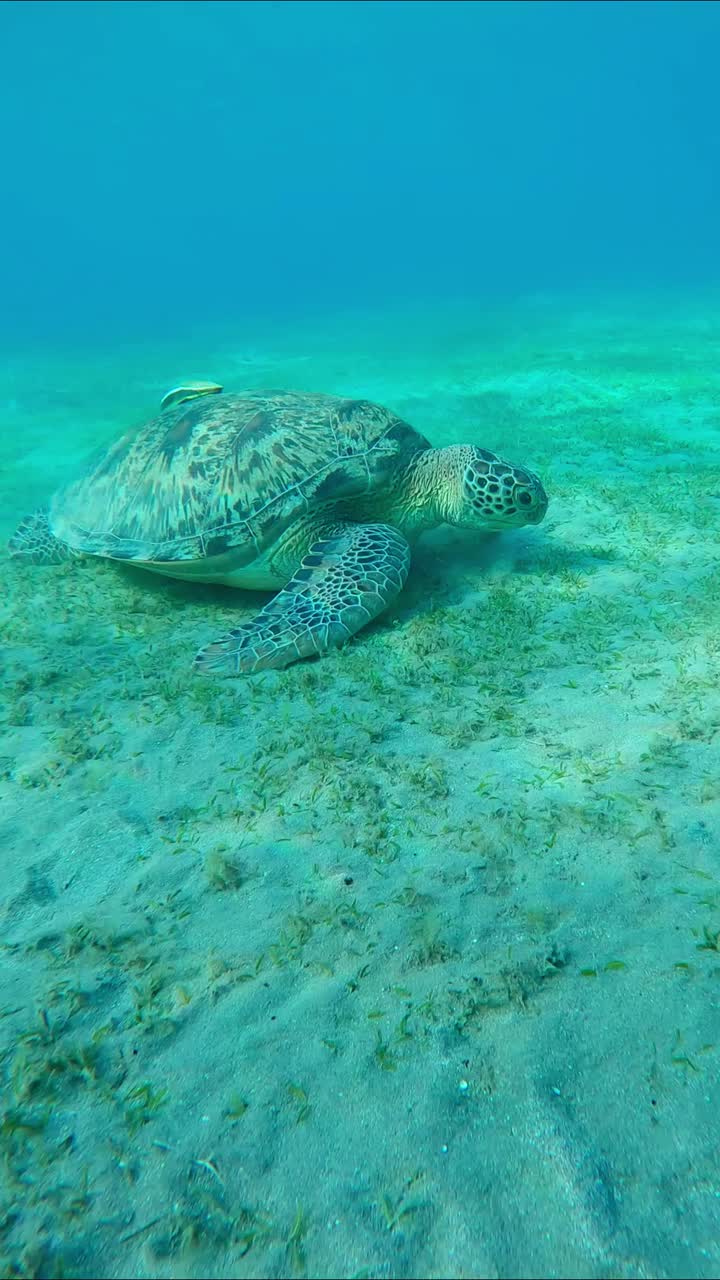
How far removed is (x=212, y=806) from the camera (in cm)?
289

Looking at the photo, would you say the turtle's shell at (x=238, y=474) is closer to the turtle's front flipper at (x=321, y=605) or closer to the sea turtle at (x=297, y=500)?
the sea turtle at (x=297, y=500)

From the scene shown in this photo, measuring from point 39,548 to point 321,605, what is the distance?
3618mm

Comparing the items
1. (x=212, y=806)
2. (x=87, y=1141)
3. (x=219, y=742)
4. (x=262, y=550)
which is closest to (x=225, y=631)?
(x=262, y=550)

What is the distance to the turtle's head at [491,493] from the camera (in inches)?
193

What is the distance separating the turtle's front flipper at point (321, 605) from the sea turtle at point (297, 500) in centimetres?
2

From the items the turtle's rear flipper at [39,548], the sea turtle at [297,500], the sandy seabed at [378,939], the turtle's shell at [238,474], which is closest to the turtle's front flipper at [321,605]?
the sea turtle at [297,500]

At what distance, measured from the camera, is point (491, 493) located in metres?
4.91

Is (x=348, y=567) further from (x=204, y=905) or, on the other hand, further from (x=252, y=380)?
(x=252, y=380)

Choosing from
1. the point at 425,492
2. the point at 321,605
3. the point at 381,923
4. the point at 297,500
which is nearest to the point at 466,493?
the point at 425,492

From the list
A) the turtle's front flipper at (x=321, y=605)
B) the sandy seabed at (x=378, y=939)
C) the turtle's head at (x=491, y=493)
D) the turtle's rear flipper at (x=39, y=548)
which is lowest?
the sandy seabed at (x=378, y=939)

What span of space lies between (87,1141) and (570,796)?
207cm

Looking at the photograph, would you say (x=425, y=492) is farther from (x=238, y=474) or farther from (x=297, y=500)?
(x=238, y=474)

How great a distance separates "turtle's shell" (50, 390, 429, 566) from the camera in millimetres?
4898

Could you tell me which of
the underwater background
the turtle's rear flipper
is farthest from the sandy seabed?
the turtle's rear flipper
